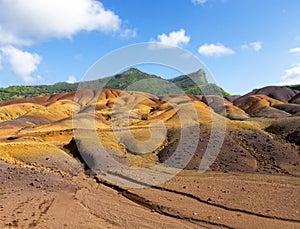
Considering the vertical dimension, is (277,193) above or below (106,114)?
below

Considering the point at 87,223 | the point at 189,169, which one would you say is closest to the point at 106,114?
the point at 189,169

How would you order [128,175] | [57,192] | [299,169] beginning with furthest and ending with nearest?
[299,169]
[128,175]
[57,192]

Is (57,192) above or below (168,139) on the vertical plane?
below

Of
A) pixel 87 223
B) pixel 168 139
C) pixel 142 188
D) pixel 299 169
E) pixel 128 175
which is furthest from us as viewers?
pixel 168 139

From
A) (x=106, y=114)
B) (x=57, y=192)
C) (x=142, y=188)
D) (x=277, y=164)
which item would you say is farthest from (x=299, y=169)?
(x=106, y=114)

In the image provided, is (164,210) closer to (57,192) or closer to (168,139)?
(57,192)

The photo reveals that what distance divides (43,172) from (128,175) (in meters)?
6.20

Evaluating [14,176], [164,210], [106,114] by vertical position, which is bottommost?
[164,210]

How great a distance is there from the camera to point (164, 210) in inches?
787

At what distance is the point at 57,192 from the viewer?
73.2ft

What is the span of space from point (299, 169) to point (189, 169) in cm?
921

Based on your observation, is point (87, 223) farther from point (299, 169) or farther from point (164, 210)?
point (299, 169)

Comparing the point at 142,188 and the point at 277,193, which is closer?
the point at 277,193

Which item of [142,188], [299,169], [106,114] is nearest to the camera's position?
[142,188]
